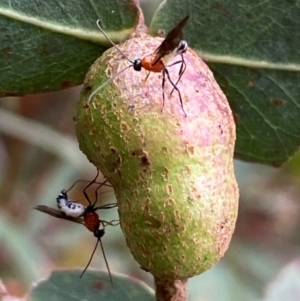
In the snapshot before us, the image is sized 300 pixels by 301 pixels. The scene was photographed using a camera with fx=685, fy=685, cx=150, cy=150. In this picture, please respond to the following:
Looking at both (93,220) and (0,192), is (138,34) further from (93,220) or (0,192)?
(0,192)

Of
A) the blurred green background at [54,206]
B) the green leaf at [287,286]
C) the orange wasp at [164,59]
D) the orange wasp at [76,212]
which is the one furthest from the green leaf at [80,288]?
the blurred green background at [54,206]

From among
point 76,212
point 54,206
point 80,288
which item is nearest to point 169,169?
point 76,212

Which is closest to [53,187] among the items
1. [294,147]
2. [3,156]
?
[3,156]

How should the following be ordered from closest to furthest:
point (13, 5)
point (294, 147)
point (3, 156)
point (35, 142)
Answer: point (13, 5)
point (294, 147)
point (35, 142)
point (3, 156)

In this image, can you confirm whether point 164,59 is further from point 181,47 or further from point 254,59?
point 254,59

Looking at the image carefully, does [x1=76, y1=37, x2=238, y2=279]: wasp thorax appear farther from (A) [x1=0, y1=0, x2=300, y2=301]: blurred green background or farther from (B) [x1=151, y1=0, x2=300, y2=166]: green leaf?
(A) [x1=0, y1=0, x2=300, y2=301]: blurred green background

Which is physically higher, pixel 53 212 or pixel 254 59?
pixel 254 59
